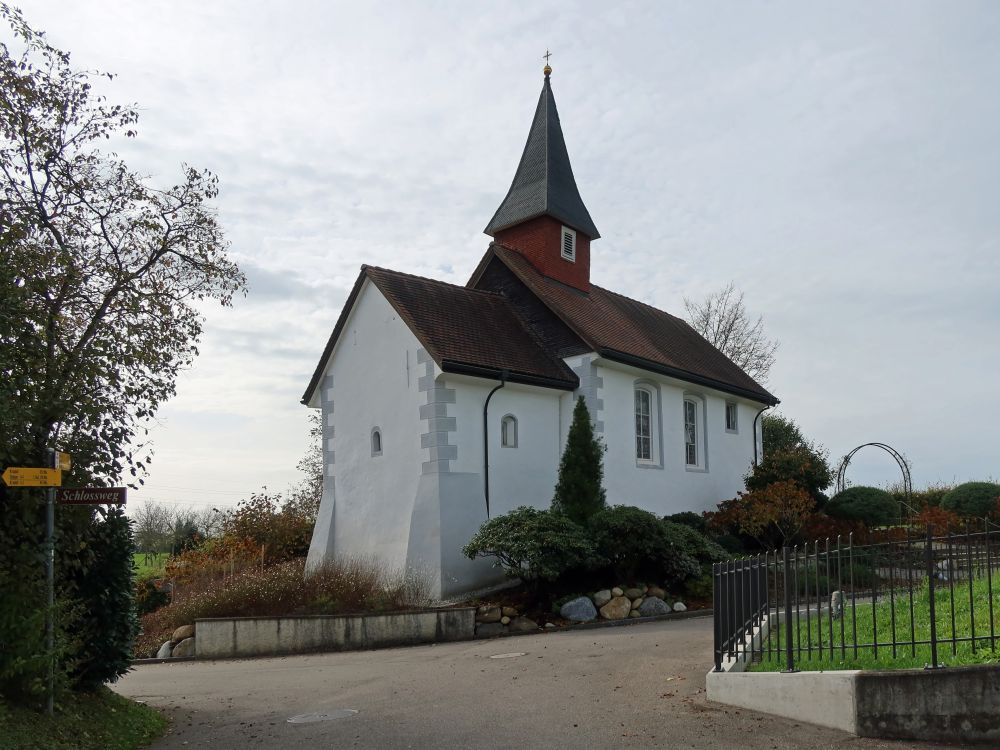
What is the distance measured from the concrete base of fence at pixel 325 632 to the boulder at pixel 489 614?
27 cm

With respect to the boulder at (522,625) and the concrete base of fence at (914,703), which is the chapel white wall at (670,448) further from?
the concrete base of fence at (914,703)

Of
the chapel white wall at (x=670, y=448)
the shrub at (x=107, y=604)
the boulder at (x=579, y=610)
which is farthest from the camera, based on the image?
the chapel white wall at (x=670, y=448)

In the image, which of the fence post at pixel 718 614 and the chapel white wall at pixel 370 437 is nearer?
the fence post at pixel 718 614

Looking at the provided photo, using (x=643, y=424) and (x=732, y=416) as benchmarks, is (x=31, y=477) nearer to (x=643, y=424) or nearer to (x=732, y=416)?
(x=643, y=424)

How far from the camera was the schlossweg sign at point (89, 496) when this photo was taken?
26.4ft

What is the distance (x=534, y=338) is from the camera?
2128 cm

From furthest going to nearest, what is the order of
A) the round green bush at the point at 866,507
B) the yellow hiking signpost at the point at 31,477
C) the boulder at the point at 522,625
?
the round green bush at the point at 866,507 < the boulder at the point at 522,625 < the yellow hiking signpost at the point at 31,477

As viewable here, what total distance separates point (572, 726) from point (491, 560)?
31.6 feet

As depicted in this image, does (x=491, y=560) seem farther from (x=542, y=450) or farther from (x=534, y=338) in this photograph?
(x=534, y=338)

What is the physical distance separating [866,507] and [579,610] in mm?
13565

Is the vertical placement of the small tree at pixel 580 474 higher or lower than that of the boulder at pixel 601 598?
higher

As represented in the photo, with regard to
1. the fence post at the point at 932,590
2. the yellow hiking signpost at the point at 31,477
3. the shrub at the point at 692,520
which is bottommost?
the shrub at the point at 692,520

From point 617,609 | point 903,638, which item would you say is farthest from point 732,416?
point 903,638

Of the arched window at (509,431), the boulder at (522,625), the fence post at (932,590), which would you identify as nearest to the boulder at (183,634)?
the boulder at (522,625)
